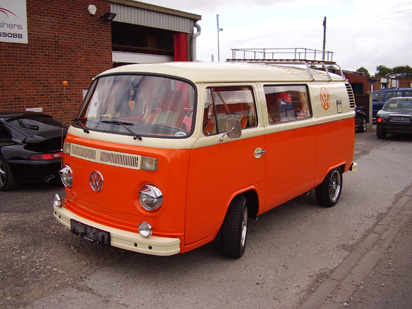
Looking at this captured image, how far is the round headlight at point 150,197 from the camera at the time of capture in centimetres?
353

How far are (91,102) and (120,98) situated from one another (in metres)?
0.50

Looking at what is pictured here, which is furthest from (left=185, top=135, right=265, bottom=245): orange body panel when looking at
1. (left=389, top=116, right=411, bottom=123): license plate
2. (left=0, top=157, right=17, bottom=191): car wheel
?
(left=389, top=116, right=411, bottom=123): license plate

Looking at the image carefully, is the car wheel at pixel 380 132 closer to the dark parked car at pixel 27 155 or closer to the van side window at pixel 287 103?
the van side window at pixel 287 103

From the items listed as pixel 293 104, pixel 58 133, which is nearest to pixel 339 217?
pixel 293 104

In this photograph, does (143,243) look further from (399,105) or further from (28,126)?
(399,105)

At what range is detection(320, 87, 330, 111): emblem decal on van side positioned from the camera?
5.94 meters

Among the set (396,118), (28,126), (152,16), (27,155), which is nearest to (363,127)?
(396,118)

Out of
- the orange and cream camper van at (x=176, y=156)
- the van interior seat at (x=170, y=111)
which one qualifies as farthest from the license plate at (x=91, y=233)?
the van interior seat at (x=170, y=111)

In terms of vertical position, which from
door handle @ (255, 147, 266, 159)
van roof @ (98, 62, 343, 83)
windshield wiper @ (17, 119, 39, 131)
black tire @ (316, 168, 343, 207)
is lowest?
black tire @ (316, 168, 343, 207)

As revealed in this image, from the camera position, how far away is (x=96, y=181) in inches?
154

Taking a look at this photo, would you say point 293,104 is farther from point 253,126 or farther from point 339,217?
point 339,217

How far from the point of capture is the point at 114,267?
416 centimetres

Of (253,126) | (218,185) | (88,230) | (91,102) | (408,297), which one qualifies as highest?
(91,102)

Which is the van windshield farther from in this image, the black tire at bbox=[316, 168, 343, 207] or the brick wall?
the brick wall
